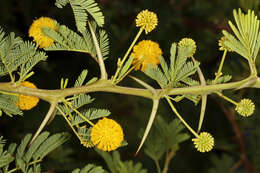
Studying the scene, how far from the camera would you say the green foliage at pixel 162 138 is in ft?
4.01

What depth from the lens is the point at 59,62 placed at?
5.89 ft

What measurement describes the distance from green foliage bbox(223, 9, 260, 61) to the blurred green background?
0.83 metres

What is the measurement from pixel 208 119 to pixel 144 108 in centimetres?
44

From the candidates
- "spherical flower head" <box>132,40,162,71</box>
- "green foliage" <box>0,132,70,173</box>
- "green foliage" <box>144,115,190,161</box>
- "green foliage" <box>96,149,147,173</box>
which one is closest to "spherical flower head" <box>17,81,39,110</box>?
"green foliage" <box>0,132,70,173</box>

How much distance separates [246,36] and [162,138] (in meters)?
0.65

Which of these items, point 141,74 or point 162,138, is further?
point 141,74

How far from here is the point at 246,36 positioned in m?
0.69

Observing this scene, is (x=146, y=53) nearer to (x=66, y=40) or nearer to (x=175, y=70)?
(x=175, y=70)

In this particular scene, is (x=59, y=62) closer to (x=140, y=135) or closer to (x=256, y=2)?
(x=140, y=135)

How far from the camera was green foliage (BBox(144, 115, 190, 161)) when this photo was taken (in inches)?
48.1

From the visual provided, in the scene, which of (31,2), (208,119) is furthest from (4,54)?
(208,119)

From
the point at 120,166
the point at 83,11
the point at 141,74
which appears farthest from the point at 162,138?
the point at 83,11

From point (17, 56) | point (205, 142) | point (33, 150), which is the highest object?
point (17, 56)

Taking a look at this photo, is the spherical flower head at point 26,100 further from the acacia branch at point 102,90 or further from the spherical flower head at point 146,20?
the spherical flower head at point 146,20
